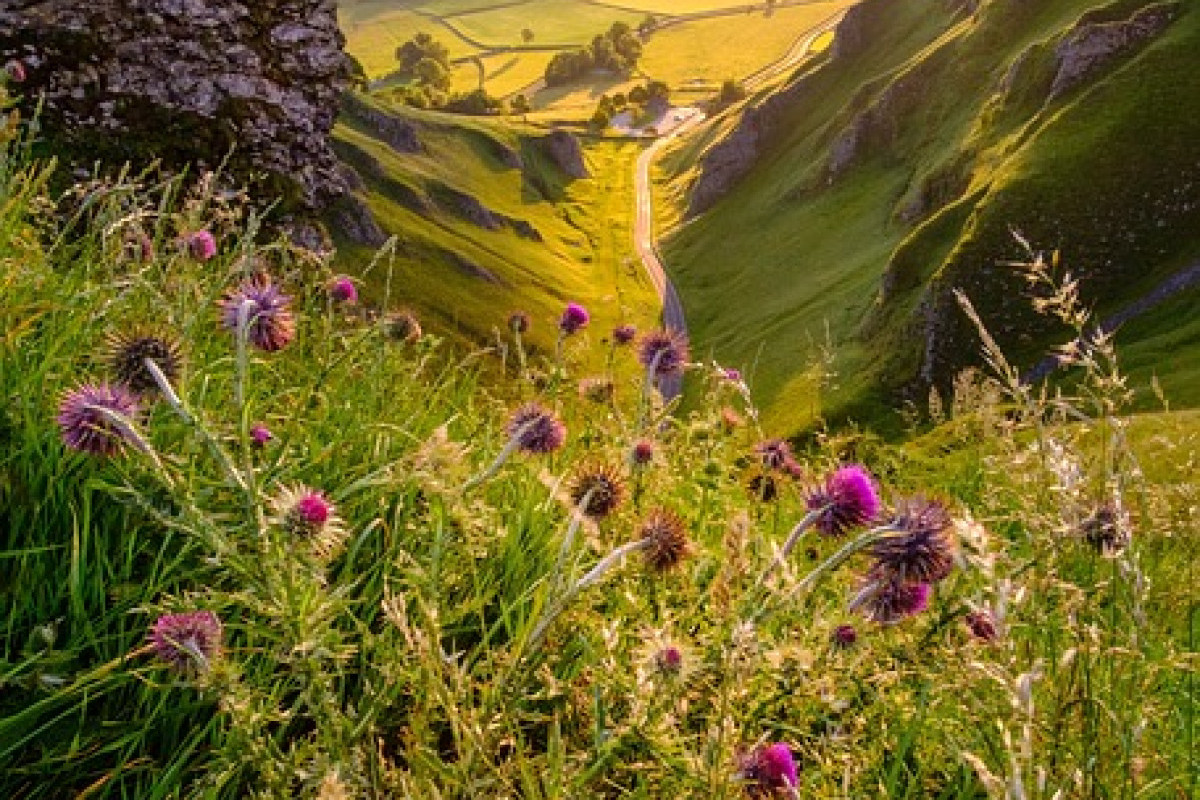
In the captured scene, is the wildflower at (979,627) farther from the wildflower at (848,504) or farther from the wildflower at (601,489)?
the wildflower at (601,489)

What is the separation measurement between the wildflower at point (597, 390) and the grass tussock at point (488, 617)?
174 centimetres

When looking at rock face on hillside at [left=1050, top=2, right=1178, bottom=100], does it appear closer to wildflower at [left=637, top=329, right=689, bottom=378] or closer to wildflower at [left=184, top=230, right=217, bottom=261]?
wildflower at [left=637, top=329, right=689, bottom=378]

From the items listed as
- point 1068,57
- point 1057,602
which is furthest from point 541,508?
point 1068,57

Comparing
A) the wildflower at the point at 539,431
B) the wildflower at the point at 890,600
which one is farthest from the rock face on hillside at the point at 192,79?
the wildflower at the point at 890,600

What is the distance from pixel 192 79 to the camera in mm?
20391

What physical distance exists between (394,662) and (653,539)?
1.06 m

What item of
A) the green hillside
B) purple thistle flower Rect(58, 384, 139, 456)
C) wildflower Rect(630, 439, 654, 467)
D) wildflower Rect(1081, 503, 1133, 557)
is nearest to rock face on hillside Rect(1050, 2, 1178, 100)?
the green hillside

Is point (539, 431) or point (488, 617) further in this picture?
point (539, 431)

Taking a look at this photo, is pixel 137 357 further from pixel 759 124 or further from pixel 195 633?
pixel 759 124

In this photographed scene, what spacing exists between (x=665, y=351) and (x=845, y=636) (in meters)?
2.40

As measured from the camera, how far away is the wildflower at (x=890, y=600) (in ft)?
11.9

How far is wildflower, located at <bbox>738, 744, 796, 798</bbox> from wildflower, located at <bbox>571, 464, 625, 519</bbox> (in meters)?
1.34

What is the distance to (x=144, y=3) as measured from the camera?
19.2 meters

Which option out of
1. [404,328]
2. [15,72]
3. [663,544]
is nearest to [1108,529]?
[663,544]
